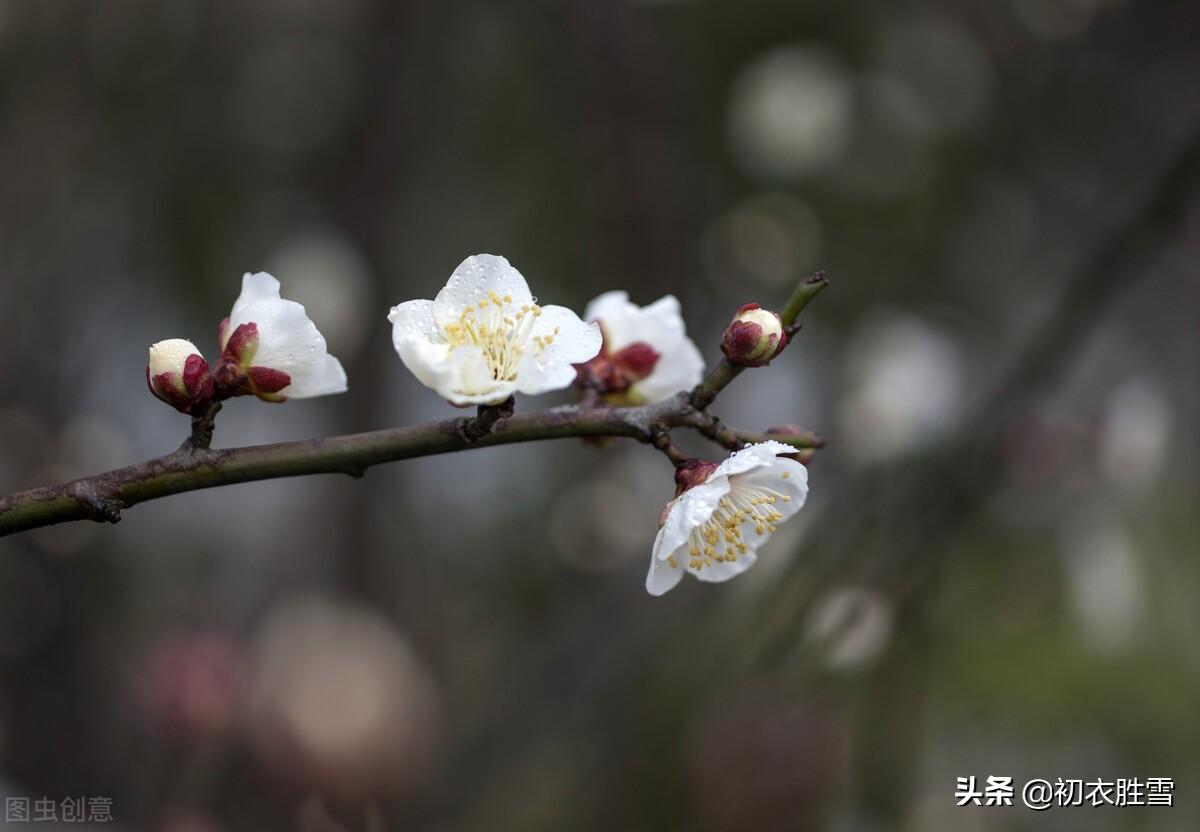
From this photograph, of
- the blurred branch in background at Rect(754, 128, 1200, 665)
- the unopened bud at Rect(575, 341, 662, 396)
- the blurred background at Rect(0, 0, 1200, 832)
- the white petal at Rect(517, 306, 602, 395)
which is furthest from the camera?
the blurred background at Rect(0, 0, 1200, 832)

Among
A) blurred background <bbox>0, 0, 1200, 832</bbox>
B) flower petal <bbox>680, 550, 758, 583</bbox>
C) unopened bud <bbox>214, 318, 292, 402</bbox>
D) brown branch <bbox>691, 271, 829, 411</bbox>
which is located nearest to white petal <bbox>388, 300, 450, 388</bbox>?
unopened bud <bbox>214, 318, 292, 402</bbox>

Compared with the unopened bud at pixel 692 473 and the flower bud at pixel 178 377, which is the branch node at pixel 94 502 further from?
the unopened bud at pixel 692 473

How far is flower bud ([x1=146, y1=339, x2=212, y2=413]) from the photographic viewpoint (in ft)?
3.06

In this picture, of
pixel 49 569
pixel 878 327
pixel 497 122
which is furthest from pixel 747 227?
pixel 49 569

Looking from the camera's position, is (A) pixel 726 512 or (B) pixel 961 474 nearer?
(A) pixel 726 512

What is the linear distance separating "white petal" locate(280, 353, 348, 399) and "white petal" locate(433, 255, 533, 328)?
0.36 ft

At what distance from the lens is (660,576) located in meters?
0.98

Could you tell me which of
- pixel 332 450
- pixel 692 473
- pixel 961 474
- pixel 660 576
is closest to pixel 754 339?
pixel 692 473

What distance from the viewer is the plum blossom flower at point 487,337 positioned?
91 cm

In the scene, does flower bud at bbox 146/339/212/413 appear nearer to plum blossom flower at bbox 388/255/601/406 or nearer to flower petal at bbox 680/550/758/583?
plum blossom flower at bbox 388/255/601/406

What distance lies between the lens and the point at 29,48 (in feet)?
8.91

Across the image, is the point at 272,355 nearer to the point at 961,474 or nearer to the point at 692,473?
the point at 692,473

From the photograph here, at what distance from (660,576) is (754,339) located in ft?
0.82

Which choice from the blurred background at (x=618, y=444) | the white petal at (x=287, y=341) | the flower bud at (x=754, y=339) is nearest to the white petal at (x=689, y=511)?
the flower bud at (x=754, y=339)
